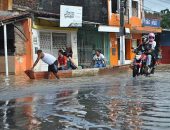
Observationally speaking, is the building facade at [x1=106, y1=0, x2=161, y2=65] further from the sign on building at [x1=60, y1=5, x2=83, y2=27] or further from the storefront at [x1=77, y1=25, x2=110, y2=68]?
the sign on building at [x1=60, y1=5, x2=83, y2=27]

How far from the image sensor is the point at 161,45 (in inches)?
1932

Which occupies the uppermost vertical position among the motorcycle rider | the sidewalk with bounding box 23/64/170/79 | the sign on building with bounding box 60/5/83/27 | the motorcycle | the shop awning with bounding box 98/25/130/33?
the sign on building with bounding box 60/5/83/27

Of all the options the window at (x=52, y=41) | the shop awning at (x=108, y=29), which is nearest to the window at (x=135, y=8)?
the shop awning at (x=108, y=29)

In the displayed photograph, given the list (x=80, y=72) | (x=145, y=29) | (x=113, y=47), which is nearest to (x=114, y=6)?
(x=113, y=47)

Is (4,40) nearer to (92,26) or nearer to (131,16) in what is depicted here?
(92,26)

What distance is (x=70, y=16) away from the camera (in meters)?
28.0

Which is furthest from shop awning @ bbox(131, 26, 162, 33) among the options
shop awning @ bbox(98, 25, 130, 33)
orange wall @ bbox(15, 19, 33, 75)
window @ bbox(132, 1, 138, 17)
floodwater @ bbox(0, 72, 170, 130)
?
floodwater @ bbox(0, 72, 170, 130)

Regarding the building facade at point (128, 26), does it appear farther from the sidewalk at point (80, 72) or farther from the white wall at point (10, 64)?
the white wall at point (10, 64)

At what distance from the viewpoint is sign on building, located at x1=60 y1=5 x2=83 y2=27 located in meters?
27.2

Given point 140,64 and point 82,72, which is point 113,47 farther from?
point 140,64

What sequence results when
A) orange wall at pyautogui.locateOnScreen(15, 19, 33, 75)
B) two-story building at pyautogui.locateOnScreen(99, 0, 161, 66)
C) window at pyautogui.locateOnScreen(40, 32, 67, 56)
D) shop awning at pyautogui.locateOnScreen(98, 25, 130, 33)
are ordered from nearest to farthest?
orange wall at pyautogui.locateOnScreen(15, 19, 33, 75) → window at pyautogui.locateOnScreen(40, 32, 67, 56) → shop awning at pyautogui.locateOnScreen(98, 25, 130, 33) → two-story building at pyautogui.locateOnScreen(99, 0, 161, 66)

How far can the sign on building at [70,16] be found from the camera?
27.2 metres

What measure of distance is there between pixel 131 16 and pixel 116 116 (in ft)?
106

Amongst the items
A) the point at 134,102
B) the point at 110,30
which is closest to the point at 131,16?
the point at 110,30
